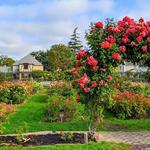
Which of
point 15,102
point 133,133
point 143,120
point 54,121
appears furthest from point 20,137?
point 15,102

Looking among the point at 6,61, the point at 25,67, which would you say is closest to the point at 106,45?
the point at 25,67

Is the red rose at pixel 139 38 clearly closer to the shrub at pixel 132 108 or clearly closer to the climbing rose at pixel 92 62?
the climbing rose at pixel 92 62

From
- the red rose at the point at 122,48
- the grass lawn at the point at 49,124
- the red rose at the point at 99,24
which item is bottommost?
the grass lawn at the point at 49,124

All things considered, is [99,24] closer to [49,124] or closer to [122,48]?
[122,48]

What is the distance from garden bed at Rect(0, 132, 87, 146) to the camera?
30.7ft

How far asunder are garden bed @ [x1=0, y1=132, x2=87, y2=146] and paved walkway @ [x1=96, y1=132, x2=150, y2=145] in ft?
2.13

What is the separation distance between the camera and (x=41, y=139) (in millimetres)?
9703

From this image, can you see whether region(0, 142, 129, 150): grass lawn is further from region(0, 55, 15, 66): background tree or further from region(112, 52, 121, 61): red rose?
region(0, 55, 15, 66): background tree

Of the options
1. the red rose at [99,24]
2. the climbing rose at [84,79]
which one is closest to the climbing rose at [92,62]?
the climbing rose at [84,79]

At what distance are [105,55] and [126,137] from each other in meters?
2.21

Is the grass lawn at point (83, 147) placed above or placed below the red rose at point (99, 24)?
below

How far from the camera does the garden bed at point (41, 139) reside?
9359 millimetres

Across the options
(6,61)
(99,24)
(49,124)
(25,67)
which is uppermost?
(6,61)

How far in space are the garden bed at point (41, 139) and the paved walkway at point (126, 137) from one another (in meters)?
0.65
